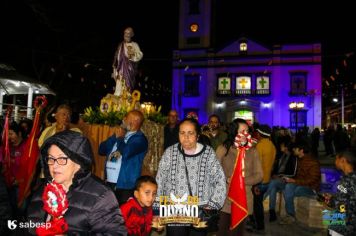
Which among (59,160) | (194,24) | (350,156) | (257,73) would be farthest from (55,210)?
(194,24)

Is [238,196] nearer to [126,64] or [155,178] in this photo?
[155,178]

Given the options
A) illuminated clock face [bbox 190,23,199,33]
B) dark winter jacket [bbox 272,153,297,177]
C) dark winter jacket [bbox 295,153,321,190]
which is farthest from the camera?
illuminated clock face [bbox 190,23,199,33]

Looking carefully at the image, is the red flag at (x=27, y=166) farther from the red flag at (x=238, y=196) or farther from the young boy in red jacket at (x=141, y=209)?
the red flag at (x=238, y=196)

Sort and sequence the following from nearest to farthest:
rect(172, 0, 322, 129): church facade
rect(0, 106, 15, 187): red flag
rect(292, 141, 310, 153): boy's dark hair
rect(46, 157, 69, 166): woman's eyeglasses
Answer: rect(46, 157, 69, 166): woman's eyeglasses < rect(0, 106, 15, 187): red flag < rect(292, 141, 310, 153): boy's dark hair < rect(172, 0, 322, 129): church facade

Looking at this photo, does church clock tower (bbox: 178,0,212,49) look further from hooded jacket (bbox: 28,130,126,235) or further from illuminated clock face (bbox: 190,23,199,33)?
hooded jacket (bbox: 28,130,126,235)

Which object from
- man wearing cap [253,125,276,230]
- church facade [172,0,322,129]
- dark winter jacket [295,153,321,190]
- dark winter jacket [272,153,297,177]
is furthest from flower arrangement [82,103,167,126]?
church facade [172,0,322,129]

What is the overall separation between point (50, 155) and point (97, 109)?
6.18 meters

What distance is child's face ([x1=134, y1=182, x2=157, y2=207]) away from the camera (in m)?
3.92

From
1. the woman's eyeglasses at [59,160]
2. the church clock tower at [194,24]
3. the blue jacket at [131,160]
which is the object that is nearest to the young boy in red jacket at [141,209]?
the blue jacket at [131,160]

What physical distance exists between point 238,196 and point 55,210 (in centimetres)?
283

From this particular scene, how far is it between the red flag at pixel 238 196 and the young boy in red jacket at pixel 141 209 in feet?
3.52

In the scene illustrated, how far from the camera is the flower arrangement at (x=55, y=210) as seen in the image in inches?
80.0

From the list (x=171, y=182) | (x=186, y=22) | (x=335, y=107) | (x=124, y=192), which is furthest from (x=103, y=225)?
(x=335, y=107)

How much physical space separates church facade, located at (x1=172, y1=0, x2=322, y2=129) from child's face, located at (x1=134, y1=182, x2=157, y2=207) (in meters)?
32.7
